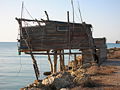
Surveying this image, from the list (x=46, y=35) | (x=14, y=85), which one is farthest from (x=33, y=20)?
(x=14, y=85)

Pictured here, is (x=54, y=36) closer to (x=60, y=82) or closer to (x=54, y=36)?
(x=54, y=36)

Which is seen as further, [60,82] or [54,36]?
[54,36]

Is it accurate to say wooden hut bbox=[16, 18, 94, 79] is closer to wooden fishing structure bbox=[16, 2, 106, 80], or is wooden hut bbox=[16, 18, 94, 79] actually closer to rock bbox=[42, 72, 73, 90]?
wooden fishing structure bbox=[16, 2, 106, 80]

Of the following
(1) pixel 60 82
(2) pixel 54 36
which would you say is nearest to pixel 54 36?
(2) pixel 54 36

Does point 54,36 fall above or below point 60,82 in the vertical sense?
above

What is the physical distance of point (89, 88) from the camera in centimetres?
1560

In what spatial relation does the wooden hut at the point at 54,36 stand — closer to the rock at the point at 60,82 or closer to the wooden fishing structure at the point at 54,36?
the wooden fishing structure at the point at 54,36

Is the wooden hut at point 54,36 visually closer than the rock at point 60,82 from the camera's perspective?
No

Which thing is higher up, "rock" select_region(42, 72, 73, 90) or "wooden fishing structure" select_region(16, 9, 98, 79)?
"wooden fishing structure" select_region(16, 9, 98, 79)

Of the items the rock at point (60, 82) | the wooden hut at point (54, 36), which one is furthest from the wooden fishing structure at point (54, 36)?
the rock at point (60, 82)

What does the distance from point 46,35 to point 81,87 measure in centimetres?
1301

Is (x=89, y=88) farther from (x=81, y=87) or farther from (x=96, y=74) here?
(x=96, y=74)

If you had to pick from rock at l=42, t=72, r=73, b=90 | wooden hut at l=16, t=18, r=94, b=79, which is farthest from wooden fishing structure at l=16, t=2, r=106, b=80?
rock at l=42, t=72, r=73, b=90

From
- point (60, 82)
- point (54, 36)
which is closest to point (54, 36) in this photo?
point (54, 36)
